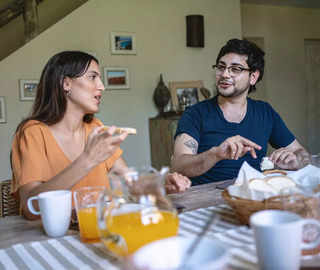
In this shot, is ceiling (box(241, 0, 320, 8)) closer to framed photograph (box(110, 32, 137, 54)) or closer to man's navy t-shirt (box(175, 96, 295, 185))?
framed photograph (box(110, 32, 137, 54))

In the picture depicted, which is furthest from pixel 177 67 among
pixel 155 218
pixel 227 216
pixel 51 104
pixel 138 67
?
pixel 155 218

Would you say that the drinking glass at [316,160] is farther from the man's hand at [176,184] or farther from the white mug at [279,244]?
the white mug at [279,244]

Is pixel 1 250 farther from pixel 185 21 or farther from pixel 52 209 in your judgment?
pixel 185 21

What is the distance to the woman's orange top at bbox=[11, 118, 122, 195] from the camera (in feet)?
4.33

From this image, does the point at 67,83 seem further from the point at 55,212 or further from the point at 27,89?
the point at 27,89

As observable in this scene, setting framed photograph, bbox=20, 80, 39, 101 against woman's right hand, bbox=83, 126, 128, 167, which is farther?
framed photograph, bbox=20, 80, 39, 101

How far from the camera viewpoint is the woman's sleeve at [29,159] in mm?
1309

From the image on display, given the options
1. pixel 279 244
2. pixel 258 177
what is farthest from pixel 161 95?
pixel 279 244

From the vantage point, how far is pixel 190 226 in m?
0.95

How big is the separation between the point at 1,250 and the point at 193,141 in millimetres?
1126

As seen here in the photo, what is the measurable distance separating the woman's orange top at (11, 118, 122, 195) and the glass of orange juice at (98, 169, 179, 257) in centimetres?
63

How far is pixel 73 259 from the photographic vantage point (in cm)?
80

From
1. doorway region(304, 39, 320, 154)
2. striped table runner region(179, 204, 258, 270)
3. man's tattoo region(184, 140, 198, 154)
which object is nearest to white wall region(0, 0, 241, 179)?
man's tattoo region(184, 140, 198, 154)

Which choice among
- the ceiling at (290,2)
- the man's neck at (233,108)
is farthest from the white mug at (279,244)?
the ceiling at (290,2)
